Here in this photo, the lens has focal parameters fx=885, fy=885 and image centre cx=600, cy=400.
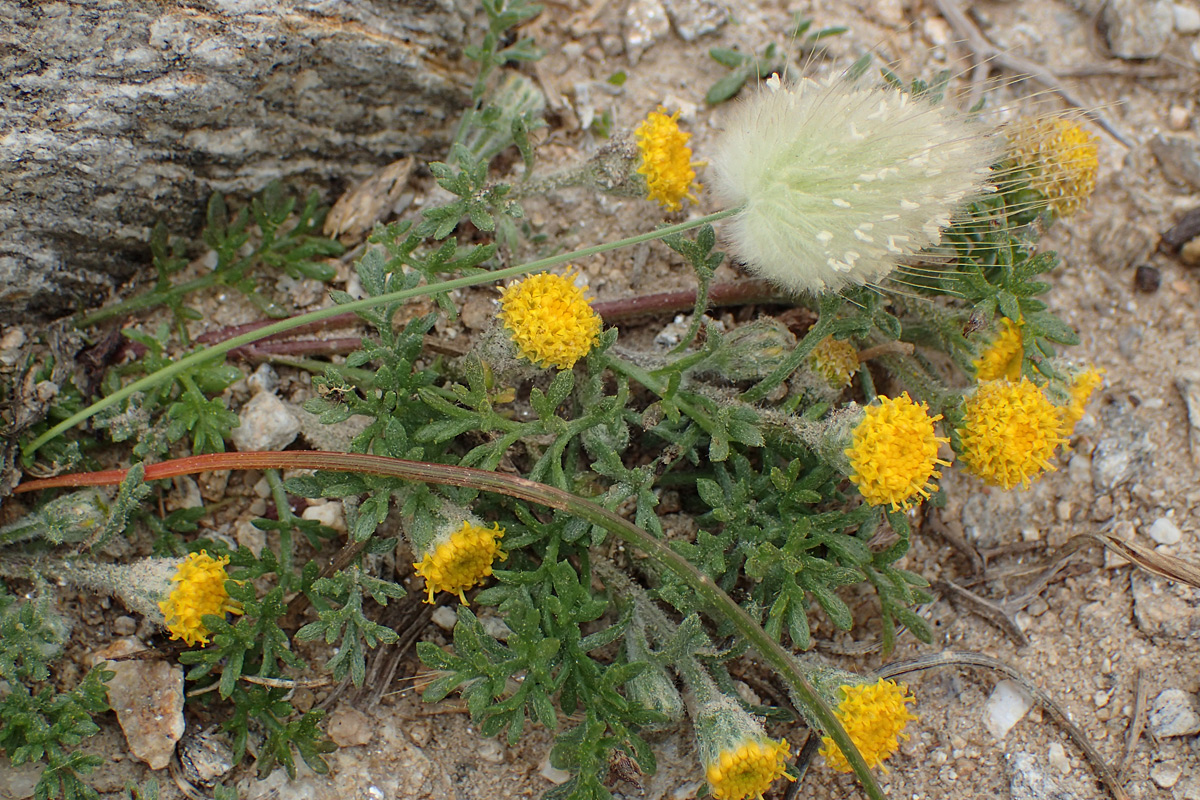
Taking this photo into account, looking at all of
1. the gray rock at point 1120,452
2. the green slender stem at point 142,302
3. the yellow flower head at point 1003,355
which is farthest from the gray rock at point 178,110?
the gray rock at point 1120,452

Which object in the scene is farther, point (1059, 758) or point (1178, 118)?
point (1178, 118)

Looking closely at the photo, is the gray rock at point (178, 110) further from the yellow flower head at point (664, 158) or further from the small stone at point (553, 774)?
the small stone at point (553, 774)

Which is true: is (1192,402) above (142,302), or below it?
above

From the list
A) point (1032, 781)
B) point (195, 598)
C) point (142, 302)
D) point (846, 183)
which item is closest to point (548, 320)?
point (846, 183)

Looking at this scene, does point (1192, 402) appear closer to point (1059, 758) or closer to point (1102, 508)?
point (1102, 508)

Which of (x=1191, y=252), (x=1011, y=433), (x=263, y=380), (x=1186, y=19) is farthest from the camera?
(x=1186, y=19)

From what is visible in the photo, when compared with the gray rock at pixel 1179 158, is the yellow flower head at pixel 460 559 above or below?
below

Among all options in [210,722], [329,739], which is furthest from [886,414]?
[210,722]
